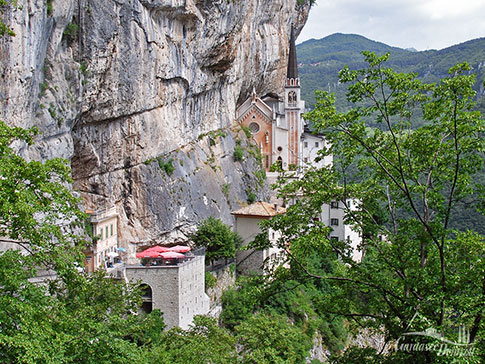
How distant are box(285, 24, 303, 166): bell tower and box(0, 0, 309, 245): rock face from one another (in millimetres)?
8439

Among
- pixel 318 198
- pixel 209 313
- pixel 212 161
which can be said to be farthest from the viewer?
pixel 212 161

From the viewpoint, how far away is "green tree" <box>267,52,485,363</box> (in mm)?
10156

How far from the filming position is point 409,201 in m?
11.8

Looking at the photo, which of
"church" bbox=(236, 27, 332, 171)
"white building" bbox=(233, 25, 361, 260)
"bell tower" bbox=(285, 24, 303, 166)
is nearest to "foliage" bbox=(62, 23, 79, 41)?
"church" bbox=(236, 27, 332, 171)

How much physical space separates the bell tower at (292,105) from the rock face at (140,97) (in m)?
8.44

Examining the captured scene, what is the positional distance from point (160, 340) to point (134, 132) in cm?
1348

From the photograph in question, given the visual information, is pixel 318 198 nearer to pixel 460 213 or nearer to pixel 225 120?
pixel 225 120

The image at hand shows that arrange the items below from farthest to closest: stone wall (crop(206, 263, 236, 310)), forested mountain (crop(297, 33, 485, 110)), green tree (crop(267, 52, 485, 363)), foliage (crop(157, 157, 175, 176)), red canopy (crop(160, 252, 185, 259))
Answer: forested mountain (crop(297, 33, 485, 110)) < foliage (crop(157, 157, 175, 176)) < stone wall (crop(206, 263, 236, 310)) < red canopy (crop(160, 252, 185, 259)) < green tree (crop(267, 52, 485, 363))

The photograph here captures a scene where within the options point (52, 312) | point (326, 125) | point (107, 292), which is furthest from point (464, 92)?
point (107, 292)

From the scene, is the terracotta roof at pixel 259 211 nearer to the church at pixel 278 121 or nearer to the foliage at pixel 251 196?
the foliage at pixel 251 196

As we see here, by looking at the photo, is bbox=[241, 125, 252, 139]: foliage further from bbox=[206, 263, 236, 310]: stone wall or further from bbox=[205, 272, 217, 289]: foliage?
bbox=[205, 272, 217, 289]: foliage

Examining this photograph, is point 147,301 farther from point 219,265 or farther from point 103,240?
point 219,265

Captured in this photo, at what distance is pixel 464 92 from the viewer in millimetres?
10406

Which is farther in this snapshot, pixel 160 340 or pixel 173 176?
pixel 173 176
